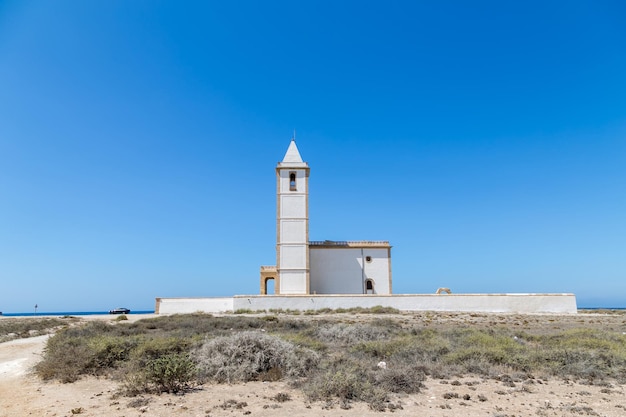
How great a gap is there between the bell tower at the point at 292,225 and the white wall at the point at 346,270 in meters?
2.87

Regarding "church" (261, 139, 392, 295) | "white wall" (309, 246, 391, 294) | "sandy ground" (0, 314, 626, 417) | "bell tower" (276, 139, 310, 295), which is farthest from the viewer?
"white wall" (309, 246, 391, 294)

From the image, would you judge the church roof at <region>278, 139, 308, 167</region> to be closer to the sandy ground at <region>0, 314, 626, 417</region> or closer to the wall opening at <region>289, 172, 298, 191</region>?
the wall opening at <region>289, 172, 298, 191</region>

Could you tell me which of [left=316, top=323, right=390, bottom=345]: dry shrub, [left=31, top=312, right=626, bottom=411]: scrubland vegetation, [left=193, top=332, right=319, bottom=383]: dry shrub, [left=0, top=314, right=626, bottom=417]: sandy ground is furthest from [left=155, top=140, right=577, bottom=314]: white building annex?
[left=0, top=314, right=626, bottom=417]: sandy ground

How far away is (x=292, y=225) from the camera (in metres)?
38.7

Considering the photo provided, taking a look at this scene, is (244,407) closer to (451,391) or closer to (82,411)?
(82,411)

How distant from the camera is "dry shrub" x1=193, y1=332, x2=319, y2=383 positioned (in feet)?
31.5

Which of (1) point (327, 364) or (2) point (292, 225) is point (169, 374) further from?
(2) point (292, 225)

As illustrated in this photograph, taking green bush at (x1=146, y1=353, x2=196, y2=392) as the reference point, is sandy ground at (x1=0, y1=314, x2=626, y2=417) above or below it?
below

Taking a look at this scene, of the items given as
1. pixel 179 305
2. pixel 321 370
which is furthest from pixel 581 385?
pixel 179 305

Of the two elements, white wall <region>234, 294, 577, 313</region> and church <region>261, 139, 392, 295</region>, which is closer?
white wall <region>234, 294, 577, 313</region>

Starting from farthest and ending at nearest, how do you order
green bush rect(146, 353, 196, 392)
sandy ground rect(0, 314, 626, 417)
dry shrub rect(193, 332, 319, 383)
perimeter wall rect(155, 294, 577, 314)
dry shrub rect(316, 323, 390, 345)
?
perimeter wall rect(155, 294, 577, 314), dry shrub rect(316, 323, 390, 345), dry shrub rect(193, 332, 319, 383), green bush rect(146, 353, 196, 392), sandy ground rect(0, 314, 626, 417)

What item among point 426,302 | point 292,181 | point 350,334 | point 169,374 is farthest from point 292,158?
point 169,374

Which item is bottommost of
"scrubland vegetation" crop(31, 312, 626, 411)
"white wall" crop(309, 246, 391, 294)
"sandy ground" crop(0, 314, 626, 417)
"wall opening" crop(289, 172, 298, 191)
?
"sandy ground" crop(0, 314, 626, 417)

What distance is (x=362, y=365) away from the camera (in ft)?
32.6
